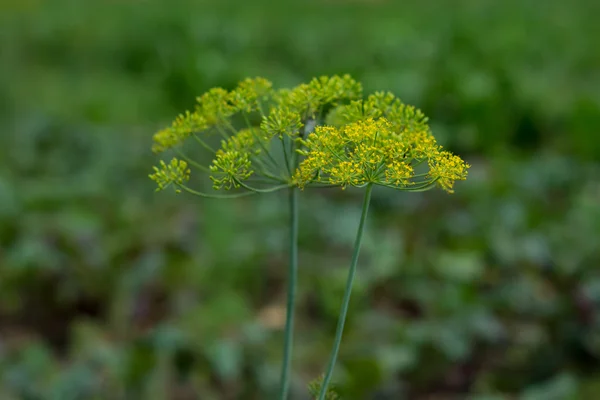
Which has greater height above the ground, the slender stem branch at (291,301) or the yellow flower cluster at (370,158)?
the yellow flower cluster at (370,158)

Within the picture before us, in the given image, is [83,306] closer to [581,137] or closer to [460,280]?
[460,280]

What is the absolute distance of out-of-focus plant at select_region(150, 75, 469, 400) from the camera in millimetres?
884

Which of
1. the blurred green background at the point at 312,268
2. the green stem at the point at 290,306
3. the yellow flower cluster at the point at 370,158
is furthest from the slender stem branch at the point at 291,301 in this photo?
the blurred green background at the point at 312,268

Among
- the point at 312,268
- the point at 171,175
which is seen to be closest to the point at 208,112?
the point at 171,175

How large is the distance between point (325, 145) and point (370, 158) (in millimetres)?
54

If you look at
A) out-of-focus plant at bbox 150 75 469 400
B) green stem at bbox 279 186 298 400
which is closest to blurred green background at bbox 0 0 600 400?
green stem at bbox 279 186 298 400

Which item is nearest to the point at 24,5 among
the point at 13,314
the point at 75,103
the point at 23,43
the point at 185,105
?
the point at 23,43

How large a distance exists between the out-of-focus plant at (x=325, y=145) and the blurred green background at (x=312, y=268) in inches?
21.0

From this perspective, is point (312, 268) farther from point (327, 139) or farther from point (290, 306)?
point (327, 139)

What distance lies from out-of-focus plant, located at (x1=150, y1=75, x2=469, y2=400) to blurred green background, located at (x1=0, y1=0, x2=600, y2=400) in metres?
0.53

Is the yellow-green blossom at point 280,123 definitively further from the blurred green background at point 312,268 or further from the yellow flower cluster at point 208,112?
the blurred green background at point 312,268

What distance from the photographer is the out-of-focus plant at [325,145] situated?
0.88 metres

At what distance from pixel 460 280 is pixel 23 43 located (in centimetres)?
601

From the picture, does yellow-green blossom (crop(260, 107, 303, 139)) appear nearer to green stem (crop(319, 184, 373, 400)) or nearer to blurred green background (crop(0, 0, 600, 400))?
green stem (crop(319, 184, 373, 400))
